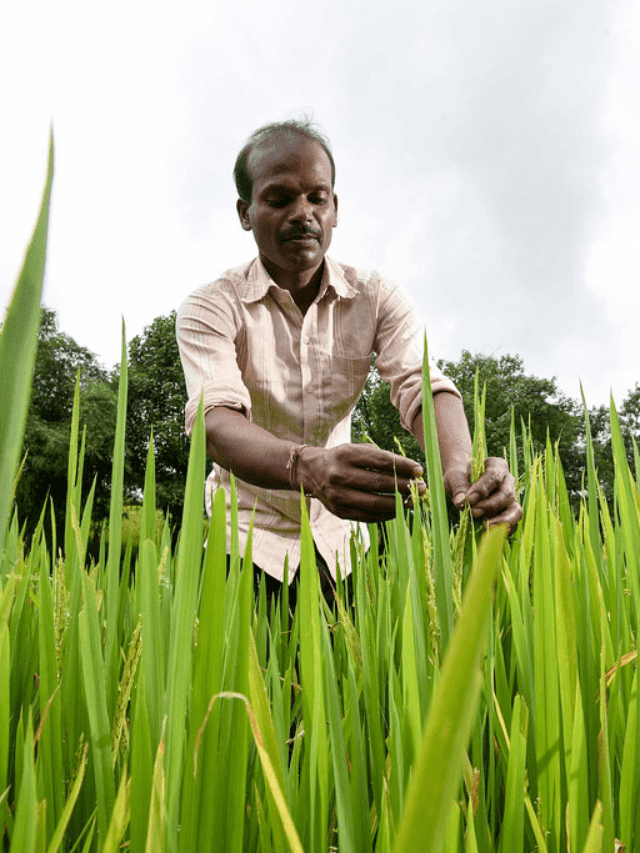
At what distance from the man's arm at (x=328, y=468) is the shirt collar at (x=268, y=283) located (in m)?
0.70

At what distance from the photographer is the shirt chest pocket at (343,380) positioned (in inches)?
77.0

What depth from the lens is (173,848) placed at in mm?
239

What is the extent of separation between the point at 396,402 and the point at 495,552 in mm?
1923

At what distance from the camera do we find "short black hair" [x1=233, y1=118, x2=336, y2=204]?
1703 mm

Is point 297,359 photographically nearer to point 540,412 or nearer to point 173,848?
point 173,848

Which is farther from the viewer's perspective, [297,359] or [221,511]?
[297,359]

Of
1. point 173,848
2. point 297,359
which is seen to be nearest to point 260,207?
point 297,359

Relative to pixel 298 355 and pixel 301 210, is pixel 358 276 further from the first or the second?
pixel 301 210

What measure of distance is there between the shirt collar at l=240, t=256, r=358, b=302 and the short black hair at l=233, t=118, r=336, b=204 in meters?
0.22

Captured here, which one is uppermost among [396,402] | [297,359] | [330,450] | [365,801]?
[297,359]

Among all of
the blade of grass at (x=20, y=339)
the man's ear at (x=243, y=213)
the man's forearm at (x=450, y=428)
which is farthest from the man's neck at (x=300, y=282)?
the blade of grass at (x=20, y=339)

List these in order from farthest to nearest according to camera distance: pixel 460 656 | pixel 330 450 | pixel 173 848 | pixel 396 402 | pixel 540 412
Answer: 1. pixel 540 412
2. pixel 396 402
3. pixel 330 450
4. pixel 173 848
5. pixel 460 656

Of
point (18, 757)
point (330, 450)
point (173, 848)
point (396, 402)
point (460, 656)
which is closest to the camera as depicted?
point (460, 656)

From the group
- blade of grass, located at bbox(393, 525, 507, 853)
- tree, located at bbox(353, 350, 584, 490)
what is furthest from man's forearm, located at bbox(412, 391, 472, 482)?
tree, located at bbox(353, 350, 584, 490)
